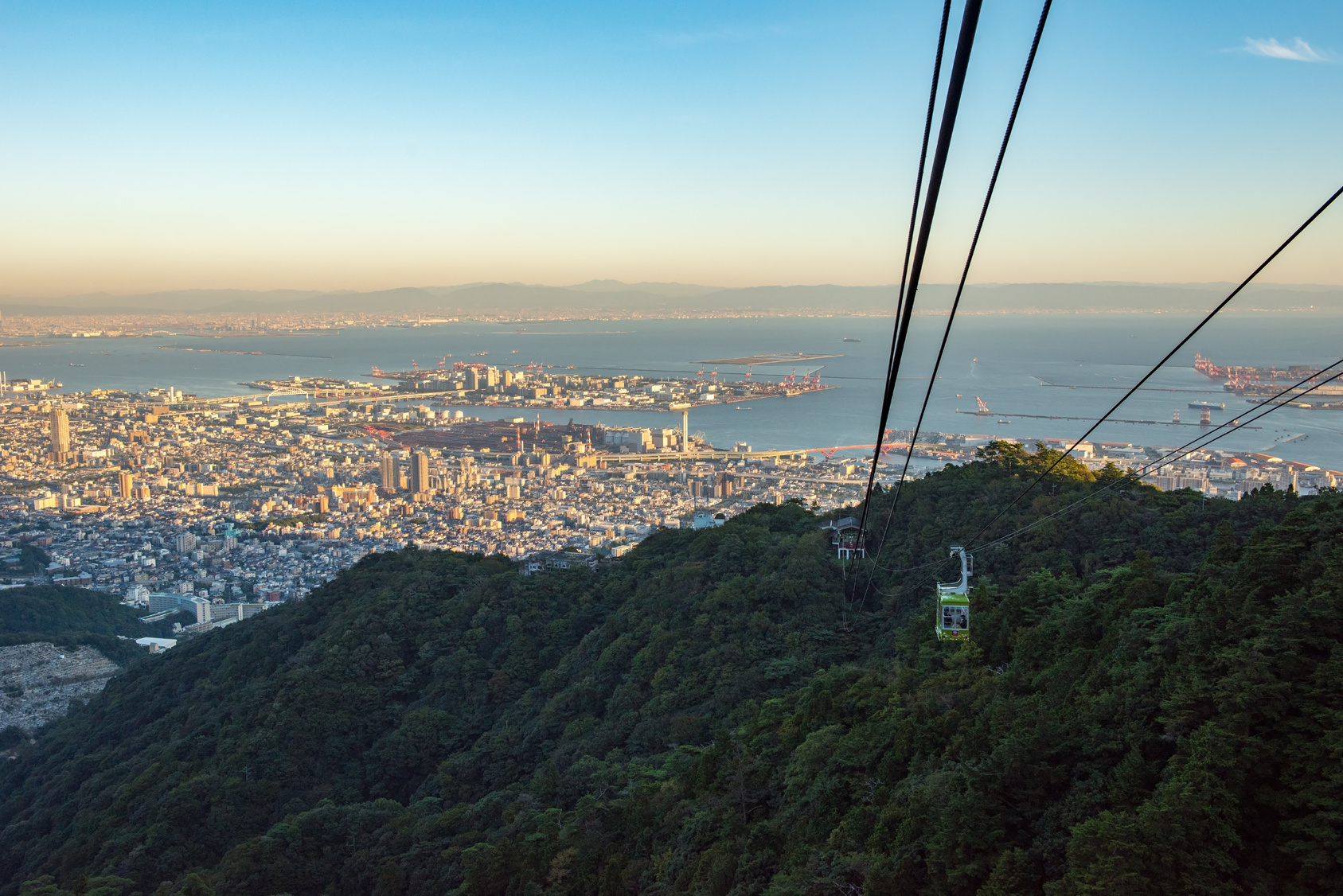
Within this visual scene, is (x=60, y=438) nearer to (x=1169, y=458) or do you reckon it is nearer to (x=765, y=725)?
(x=765, y=725)

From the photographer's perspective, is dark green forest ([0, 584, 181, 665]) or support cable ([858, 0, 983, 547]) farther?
dark green forest ([0, 584, 181, 665])

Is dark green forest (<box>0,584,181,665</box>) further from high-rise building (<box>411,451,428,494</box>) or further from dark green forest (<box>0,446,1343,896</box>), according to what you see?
high-rise building (<box>411,451,428,494</box>)

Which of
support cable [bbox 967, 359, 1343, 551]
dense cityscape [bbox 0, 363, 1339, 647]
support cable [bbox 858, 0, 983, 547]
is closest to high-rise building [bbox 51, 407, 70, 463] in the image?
dense cityscape [bbox 0, 363, 1339, 647]

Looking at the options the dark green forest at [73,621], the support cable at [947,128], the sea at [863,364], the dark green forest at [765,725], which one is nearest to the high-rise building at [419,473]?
the sea at [863,364]

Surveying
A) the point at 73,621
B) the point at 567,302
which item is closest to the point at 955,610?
the point at 73,621

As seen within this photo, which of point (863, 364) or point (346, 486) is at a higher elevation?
point (863, 364)

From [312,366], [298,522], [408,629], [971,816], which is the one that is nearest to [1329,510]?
[971,816]
